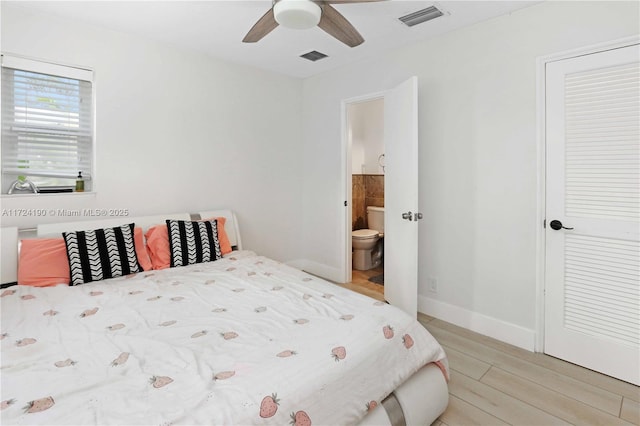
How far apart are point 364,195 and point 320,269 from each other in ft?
4.88

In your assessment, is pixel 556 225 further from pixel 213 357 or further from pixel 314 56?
pixel 314 56

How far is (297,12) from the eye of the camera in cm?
185

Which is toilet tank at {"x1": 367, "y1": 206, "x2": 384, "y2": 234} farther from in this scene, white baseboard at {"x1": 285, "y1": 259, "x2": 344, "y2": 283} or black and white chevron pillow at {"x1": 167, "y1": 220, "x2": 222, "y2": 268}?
black and white chevron pillow at {"x1": 167, "y1": 220, "x2": 222, "y2": 268}

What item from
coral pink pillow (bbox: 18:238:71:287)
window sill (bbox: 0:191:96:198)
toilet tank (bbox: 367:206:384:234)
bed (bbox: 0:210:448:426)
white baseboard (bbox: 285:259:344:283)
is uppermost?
window sill (bbox: 0:191:96:198)

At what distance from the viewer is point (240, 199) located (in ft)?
12.2

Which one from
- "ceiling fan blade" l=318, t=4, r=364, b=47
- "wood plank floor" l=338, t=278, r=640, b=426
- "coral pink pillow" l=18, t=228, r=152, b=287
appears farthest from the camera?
"coral pink pillow" l=18, t=228, r=152, b=287

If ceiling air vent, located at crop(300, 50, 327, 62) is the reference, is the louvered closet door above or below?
below

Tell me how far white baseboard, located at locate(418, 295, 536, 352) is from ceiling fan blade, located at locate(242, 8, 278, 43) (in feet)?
8.36

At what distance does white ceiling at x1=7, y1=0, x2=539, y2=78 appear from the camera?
2389mm

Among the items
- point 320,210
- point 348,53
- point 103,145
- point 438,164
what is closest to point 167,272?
point 103,145

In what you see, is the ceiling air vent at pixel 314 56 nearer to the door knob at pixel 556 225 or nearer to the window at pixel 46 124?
the window at pixel 46 124

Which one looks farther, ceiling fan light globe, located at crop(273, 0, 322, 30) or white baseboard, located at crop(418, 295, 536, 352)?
white baseboard, located at crop(418, 295, 536, 352)

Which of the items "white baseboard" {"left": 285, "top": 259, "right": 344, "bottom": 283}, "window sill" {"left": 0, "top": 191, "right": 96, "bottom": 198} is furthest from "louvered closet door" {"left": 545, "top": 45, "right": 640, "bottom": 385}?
"window sill" {"left": 0, "top": 191, "right": 96, "bottom": 198}

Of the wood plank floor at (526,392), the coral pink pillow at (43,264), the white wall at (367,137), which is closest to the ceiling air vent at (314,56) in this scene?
the white wall at (367,137)
